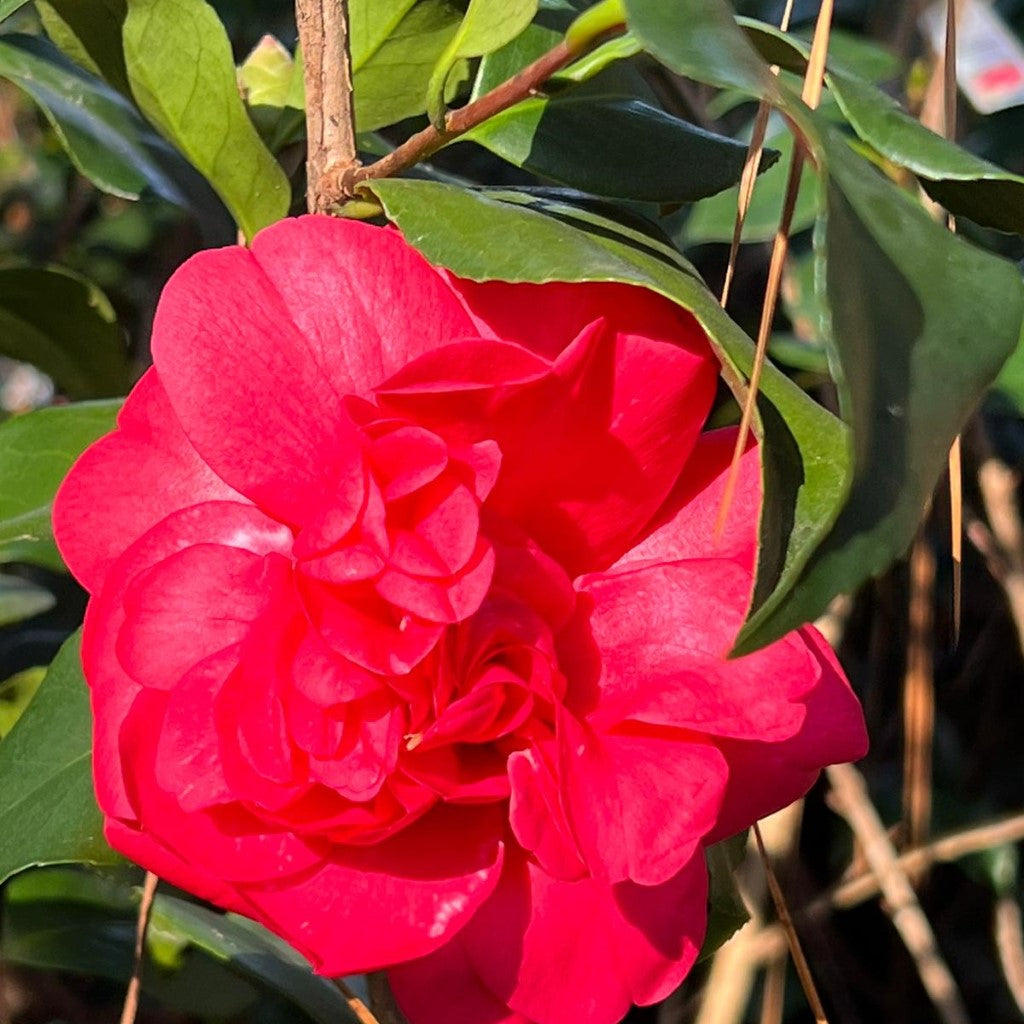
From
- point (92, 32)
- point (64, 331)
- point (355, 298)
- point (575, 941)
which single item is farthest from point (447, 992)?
point (64, 331)

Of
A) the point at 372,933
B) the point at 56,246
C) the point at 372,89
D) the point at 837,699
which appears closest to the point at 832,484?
the point at 837,699

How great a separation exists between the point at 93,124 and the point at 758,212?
0.50 m

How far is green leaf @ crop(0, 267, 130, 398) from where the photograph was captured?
3.10ft

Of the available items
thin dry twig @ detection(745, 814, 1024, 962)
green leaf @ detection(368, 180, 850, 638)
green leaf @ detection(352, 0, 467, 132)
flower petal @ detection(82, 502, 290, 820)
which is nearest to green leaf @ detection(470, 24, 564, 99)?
green leaf @ detection(352, 0, 467, 132)

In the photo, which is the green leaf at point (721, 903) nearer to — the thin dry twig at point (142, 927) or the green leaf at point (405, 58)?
the thin dry twig at point (142, 927)

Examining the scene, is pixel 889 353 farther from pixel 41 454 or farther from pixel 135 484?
pixel 41 454

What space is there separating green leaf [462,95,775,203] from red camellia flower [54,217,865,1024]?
0.38ft

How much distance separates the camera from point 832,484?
1.42 feet

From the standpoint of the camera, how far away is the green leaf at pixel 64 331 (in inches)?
37.2

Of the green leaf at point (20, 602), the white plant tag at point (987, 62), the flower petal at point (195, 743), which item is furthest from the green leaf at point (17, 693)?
the white plant tag at point (987, 62)

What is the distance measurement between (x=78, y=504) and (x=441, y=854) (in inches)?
7.3

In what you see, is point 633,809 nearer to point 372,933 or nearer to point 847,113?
point 372,933

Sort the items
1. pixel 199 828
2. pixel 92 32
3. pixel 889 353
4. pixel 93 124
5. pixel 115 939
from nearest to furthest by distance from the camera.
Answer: pixel 889 353
pixel 199 828
pixel 92 32
pixel 93 124
pixel 115 939

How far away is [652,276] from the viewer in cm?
47
